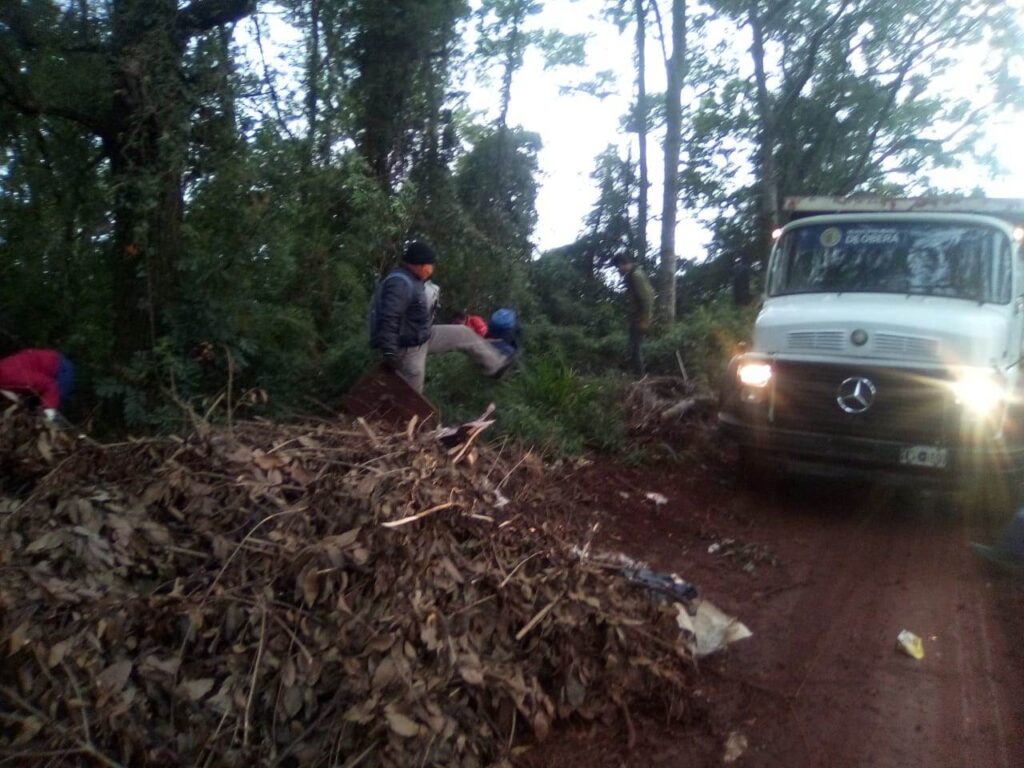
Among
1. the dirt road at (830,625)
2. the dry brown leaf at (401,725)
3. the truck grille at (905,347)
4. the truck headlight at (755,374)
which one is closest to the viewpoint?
the dry brown leaf at (401,725)

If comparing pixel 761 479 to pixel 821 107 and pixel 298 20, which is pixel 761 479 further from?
pixel 821 107

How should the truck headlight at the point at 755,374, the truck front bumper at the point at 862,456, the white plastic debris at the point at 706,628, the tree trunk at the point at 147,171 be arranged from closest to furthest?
the white plastic debris at the point at 706,628, the truck front bumper at the point at 862,456, the truck headlight at the point at 755,374, the tree trunk at the point at 147,171

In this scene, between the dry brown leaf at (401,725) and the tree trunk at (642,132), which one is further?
the tree trunk at (642,132)

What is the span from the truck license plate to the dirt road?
0.61 meters

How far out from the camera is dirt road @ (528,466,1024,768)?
438 cm

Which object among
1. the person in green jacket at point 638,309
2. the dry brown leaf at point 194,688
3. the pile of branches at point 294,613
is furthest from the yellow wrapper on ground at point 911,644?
the person in green jacket at point 638,309

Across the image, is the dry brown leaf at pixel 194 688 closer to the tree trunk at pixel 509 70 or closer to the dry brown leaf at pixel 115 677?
the dry brown leaf at pixel 115 677

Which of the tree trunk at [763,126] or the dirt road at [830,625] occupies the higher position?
the tree trunk at [763,126]

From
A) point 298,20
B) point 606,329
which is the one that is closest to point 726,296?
point 606,329

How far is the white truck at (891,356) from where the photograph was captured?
720 centimetres

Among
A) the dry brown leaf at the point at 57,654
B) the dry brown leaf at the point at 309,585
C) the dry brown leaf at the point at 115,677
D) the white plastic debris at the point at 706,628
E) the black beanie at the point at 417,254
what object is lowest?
the white plastic debris at the point at 706,628

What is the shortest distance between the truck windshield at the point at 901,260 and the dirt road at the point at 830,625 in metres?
1.80

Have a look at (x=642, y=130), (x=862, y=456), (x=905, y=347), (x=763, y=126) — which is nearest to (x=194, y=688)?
Answer: (x=862, y=456)

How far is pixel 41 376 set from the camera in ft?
24.3
